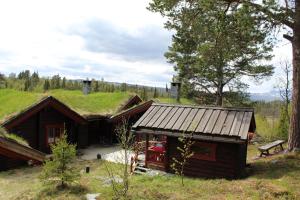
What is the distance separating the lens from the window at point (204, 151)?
55.0ft

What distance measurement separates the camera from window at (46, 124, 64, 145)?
25652mm

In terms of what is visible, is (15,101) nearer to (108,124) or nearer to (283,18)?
(108,124)

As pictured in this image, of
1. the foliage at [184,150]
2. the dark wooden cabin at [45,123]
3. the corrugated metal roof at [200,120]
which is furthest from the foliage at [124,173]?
the dark wooden cabin at [45,123]

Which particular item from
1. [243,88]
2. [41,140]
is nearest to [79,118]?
[41,140]

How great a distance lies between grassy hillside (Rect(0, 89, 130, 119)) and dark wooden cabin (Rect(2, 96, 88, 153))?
818 mm

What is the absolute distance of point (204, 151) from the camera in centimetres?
1708

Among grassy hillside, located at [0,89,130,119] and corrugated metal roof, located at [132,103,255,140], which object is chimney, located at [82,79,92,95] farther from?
corrugated metal roof, located at [132,103,255,140]

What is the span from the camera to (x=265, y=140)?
2967 cm

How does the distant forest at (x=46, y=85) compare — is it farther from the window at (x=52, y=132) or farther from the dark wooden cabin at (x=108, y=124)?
the window at (x=52, y=132)

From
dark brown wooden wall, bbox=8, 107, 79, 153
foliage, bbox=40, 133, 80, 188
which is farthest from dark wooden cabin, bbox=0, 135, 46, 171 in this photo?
foliage, bbox=40, 133, 80, 188

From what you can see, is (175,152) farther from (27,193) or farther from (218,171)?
(27,193)

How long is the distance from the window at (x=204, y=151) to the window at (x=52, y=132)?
12.8 metres

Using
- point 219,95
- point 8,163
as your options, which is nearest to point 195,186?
point 8,163

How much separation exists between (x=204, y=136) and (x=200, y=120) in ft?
4.10
